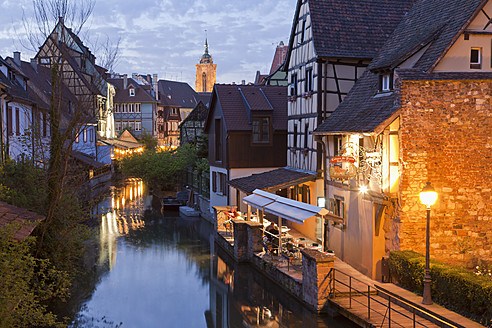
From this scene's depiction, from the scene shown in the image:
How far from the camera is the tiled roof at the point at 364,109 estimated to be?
15.8 metres

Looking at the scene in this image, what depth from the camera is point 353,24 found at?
23.0 metres

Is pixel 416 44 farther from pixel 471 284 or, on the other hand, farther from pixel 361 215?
pixel 471 284

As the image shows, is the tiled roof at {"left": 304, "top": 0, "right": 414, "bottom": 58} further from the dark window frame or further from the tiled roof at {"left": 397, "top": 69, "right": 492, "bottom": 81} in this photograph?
the dark window frame

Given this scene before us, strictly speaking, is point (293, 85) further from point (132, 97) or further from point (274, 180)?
point (132, 97)

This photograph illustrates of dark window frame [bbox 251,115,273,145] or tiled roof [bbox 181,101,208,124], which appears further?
tiled roof [bbox 181,101,208,124]

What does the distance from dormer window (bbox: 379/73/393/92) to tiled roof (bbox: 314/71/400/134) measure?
0.19 metres

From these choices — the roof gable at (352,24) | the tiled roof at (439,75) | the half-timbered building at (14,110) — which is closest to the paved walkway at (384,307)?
the tiled roof at (439,75)

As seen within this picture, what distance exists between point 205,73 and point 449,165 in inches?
5687

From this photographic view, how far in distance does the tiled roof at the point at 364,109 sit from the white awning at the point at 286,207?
8.43 ft

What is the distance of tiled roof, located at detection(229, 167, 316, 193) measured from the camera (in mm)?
22938

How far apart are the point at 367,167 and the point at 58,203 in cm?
887

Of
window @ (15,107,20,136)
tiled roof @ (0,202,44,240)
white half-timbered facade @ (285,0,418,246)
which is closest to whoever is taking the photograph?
tiled roof @ (0,202,44,240)

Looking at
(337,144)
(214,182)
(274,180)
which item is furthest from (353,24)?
(214,182)


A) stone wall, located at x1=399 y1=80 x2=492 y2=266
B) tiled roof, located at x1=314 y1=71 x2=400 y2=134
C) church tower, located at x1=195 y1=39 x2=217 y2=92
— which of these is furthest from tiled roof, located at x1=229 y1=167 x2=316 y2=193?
church tower, located at x1=195 y1=39 x2=217 y2=92
